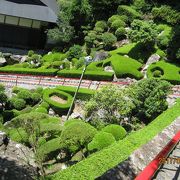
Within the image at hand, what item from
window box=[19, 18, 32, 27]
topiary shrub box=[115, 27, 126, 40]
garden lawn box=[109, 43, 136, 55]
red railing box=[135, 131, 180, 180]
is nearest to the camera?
red railing box=[135, 131, 180, 180]

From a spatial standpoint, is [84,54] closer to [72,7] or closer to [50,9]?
[72,7]

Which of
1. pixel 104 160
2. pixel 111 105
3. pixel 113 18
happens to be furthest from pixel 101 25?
pixel 104 160

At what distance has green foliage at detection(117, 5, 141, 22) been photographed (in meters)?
43.5

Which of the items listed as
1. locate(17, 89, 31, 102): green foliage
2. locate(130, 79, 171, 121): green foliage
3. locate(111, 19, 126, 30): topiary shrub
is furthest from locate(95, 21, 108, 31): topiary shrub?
locate(130, 79, 171, 121): green foliage

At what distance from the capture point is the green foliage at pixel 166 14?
4016cm

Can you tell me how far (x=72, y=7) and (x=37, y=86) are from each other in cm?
1524

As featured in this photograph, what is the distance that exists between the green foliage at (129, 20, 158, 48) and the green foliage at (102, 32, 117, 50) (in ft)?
14.4

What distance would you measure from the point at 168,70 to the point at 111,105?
11.3 meters

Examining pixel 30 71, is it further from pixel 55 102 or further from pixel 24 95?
pixel 55 102

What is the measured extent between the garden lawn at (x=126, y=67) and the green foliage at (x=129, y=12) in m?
9.17

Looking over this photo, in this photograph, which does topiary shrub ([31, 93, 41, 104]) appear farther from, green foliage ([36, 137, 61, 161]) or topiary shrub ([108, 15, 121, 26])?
topiary shrub ([108, 15, 121, 26])

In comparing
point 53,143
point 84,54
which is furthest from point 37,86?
point 53,143

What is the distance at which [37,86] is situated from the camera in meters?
33.8

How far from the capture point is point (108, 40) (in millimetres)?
40469
